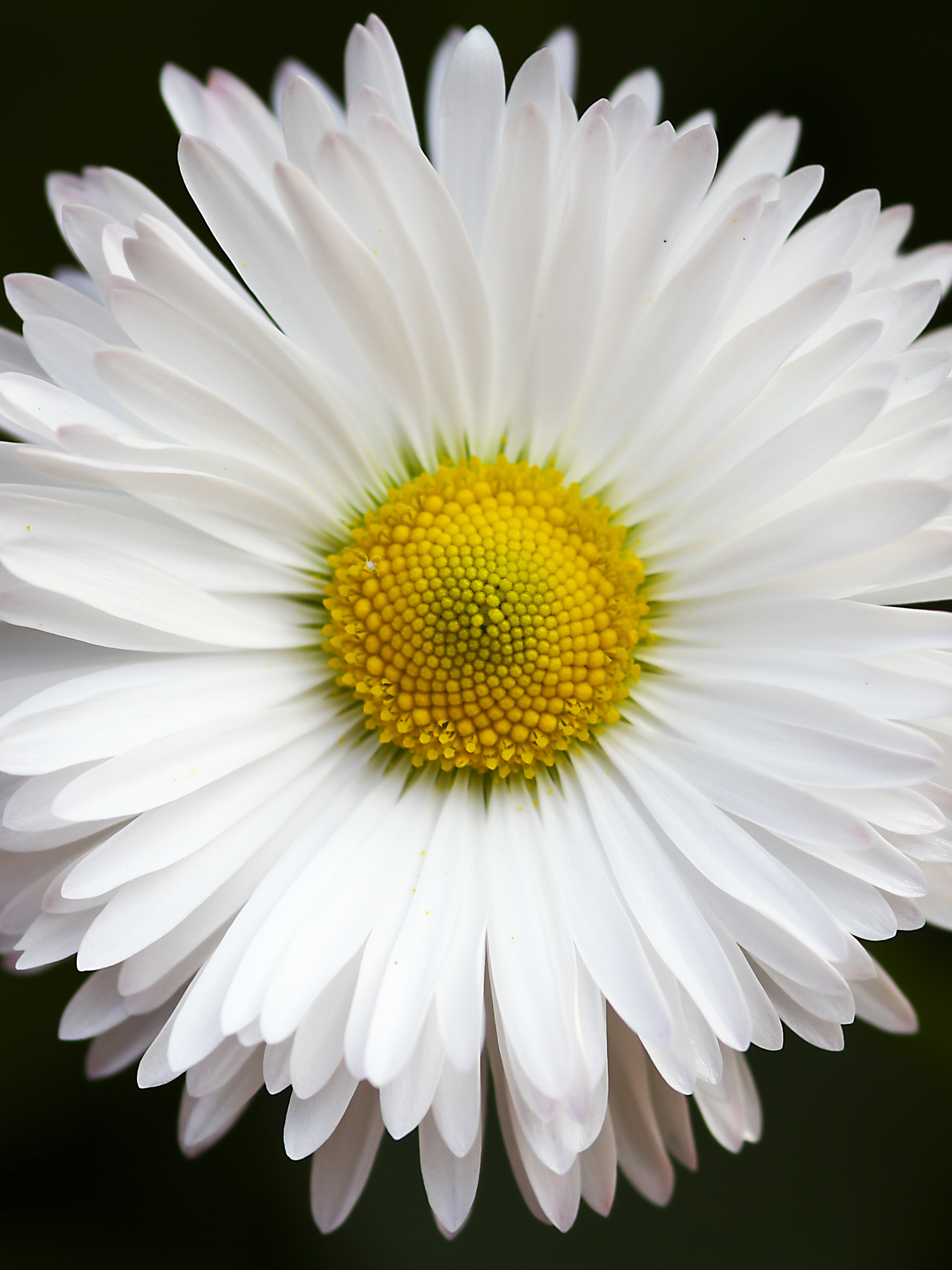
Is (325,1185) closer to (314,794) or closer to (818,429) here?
(314,794)

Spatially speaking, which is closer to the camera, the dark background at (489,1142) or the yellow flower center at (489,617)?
the yellow flower center at (489,617)

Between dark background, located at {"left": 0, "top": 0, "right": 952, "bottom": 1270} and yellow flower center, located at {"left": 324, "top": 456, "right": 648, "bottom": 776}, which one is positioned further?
dark background, located at {"left": 0, "top": 0, "right": 952, "bottom": 1270}

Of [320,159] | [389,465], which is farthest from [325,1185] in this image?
[320,159]

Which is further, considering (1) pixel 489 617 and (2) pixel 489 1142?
(2) pixel 489 1142

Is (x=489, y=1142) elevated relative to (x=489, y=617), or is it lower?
lower
